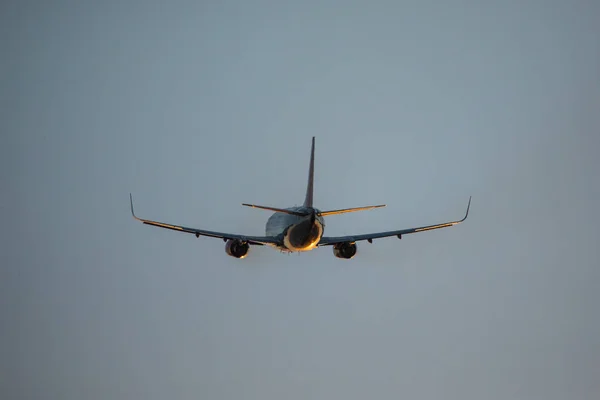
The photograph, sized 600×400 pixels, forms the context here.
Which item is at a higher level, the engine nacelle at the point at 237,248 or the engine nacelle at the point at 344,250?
the engine nacelle at the point at 344,250

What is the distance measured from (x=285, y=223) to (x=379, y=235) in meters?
10.6

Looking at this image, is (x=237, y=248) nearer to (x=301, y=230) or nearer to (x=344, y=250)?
(x=301, y=230)

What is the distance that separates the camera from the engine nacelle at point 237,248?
74.0 m

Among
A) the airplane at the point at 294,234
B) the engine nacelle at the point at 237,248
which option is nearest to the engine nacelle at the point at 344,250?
the airplane at the point at 294,234

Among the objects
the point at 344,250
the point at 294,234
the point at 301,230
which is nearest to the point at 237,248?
the point at 294,234

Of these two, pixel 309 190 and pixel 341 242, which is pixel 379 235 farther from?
pixel 309 190

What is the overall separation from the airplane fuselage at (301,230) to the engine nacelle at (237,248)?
3823 mm

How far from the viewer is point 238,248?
7425 cm

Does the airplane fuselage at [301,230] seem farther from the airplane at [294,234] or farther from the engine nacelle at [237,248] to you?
the engine nacelle at [237,248]

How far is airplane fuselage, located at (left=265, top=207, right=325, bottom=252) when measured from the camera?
226 feet

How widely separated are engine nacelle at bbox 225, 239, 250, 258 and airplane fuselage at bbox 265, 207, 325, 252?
3823 mm

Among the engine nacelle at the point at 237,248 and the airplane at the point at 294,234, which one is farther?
the engine nacelle at the point at 237,248

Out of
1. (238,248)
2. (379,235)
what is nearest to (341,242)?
(379,235)

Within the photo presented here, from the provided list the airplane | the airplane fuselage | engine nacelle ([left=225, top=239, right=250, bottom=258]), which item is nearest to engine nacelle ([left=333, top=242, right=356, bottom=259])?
the airplane
